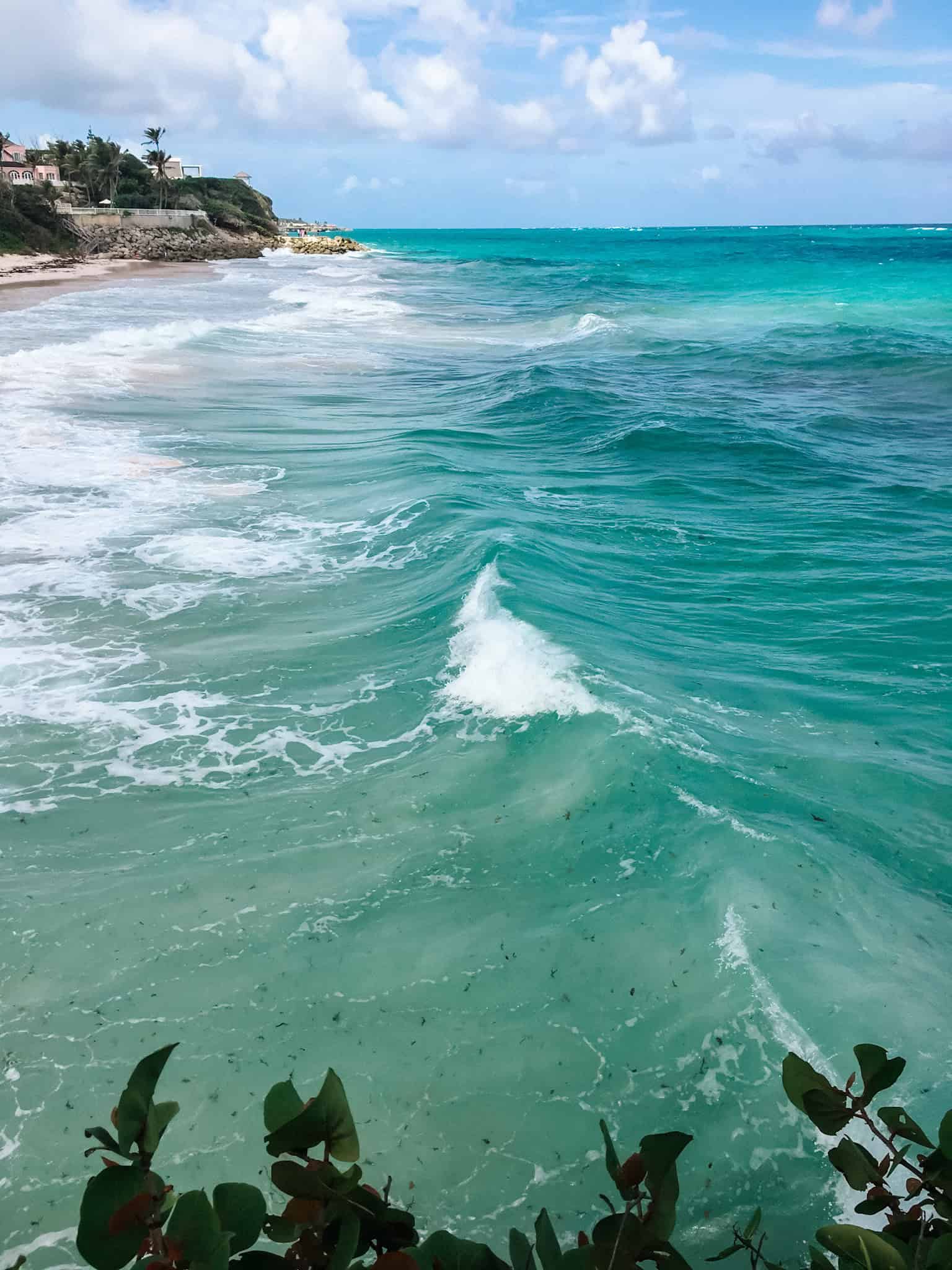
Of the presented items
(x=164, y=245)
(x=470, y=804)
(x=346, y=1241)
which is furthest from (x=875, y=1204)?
(x=164, y=245)

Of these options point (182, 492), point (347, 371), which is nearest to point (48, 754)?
point (182, 492)

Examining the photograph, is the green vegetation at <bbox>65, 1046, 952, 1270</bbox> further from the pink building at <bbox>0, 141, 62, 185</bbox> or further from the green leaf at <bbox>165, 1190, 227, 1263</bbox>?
the pink building at <bbox>0, 141, 62, 185</bbox>

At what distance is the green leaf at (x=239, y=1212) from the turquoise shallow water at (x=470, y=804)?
2.76 m

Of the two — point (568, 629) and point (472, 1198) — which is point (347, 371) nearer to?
point (568, 629)

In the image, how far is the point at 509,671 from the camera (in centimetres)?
821

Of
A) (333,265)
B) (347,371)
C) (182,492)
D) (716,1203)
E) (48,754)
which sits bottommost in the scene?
(716,1203)

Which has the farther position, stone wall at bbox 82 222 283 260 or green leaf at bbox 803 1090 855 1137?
stone wall at bbox 82 222 283 260

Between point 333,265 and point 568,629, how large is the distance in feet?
248

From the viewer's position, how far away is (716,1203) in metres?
3.79

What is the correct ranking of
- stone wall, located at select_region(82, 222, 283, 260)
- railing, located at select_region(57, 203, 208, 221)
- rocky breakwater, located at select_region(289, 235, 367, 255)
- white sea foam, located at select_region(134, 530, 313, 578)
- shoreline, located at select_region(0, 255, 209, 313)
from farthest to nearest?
rocky breakwater, located at select_region(289, 235, 367, 255) → railing, located at select_region(57, 203, 208, 221) → stone wall, located at select_region(82, 222, 283, 260) → shoreline, located at select_region(0, 255, 209, 313) → white sea foam, located at select_region(134, 530, 313, 578)

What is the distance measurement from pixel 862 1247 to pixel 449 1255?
590 mm

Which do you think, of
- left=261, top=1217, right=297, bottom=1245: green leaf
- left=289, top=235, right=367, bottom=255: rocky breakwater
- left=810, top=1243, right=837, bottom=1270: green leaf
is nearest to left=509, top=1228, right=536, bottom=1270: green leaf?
left=261, top=1217, right=297, bottom=1245: green leaf

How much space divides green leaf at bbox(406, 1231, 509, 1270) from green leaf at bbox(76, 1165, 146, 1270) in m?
0.40

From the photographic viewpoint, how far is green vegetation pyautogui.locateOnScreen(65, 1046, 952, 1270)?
1.26 metres
